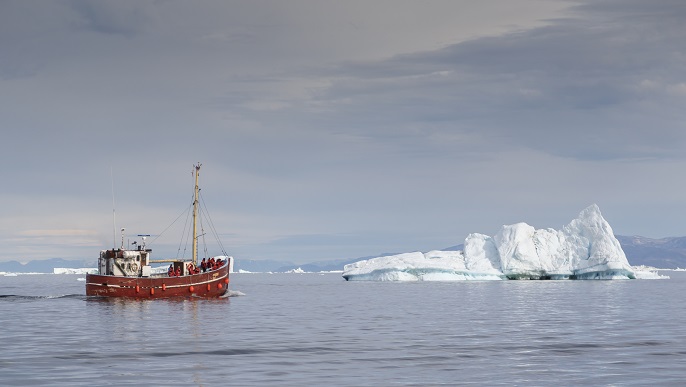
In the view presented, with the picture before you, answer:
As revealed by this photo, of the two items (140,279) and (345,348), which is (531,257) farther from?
(345,348)

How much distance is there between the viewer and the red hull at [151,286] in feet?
245

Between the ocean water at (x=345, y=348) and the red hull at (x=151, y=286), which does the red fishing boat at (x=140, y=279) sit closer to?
the red hull at (x=151, y=286)

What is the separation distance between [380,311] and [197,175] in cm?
3396

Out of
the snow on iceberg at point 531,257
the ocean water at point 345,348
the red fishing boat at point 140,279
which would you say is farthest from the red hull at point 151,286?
the snow on iceberg at point 531,257

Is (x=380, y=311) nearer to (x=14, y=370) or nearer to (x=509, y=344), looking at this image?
(x=509, y=344)

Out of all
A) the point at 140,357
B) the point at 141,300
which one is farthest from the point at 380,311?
the point at 140,357

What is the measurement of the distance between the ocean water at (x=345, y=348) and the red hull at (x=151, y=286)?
15988 millimetres

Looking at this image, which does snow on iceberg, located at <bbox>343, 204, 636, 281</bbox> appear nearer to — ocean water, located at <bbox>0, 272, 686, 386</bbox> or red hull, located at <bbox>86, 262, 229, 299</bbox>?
→ red hull, located at <bbox>86, 262, 229, 299</bbox>

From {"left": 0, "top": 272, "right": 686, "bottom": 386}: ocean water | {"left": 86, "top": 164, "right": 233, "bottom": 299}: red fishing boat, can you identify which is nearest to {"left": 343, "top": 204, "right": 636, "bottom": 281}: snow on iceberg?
{"left": 86, "top": 164, "right": 233, "bottom": 299}: red fishing boat

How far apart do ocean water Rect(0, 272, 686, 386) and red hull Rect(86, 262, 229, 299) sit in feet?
52.5

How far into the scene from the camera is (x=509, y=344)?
3466cm

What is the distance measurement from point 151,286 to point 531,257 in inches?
2786

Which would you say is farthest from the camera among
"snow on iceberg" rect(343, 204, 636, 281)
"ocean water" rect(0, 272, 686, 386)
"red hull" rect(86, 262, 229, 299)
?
"snow on iceberg" rect(343, 204, 636, 281)

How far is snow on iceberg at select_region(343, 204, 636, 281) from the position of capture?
4998 inches
